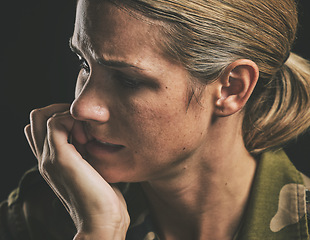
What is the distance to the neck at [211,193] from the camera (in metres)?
1.57

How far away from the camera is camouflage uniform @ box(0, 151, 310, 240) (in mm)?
1522

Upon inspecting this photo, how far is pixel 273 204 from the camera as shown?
1555mm

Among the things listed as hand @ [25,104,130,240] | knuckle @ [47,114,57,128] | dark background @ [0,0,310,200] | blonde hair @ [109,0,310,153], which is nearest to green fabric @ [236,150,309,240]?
blonde hair @ [109,0,310,153]

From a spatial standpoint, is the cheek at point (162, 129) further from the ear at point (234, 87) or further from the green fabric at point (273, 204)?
the green fabric at point (273, 204)

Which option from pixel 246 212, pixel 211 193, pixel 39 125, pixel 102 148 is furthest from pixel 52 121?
pixel 246 212

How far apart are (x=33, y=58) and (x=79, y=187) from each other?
97 centimetres

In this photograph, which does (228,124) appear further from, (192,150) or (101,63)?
(101,63)

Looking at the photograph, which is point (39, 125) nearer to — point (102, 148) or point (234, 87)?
point (102, 148)

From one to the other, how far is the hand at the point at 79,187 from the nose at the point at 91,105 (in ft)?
0.47

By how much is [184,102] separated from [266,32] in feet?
1.05

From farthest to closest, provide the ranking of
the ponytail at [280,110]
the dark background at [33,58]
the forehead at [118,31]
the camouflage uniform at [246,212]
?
the dark background at [33,58], the ponytail at [280,110], the camouflage uniform at [246,212], the forehead at [118,31]

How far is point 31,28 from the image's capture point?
2.20m

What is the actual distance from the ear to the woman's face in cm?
4

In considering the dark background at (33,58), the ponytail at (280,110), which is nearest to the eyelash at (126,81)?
the ponytail at (280,110)
